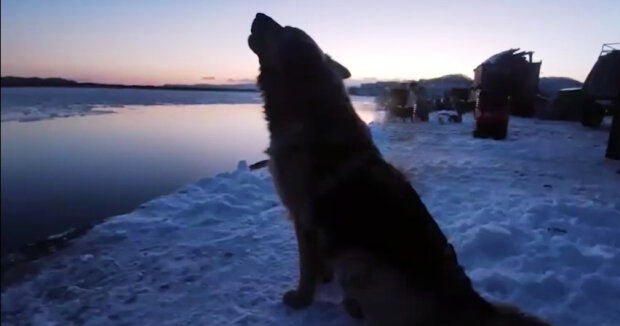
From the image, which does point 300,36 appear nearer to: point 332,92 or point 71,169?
point 332,92

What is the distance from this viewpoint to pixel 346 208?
8.90 feet

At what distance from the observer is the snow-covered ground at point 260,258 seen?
3.06 meters

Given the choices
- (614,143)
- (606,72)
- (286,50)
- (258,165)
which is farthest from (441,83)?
(614,143)

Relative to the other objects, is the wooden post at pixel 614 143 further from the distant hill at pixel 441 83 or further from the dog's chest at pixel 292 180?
the dog's chest at pixel 292 180

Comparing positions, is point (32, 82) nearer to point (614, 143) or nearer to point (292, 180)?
point (292, 180)

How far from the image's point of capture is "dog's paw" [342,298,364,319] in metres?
3.03

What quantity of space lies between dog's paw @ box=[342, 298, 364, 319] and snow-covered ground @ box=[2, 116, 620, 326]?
0.06 m

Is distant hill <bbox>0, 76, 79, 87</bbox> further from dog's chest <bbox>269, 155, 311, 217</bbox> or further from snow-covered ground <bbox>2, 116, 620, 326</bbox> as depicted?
dog's chest <bbox>269, 155, 311, 217</bbox>

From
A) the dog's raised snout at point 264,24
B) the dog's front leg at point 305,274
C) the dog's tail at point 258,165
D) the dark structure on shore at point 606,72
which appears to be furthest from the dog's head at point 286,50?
the dog's tail at point 258,165

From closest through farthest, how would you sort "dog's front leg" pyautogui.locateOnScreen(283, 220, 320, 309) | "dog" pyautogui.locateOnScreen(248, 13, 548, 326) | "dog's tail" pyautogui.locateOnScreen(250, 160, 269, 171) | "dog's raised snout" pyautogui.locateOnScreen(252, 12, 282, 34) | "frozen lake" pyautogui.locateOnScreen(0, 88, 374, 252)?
"frozen lake" pyautogui.locateOnScreen(0, 88, 374, 252), "dog" pyautogui.locateOnScreen(248, 13, 548, 326), "dog's front leg" pyautogui.locateOnScreen(283, 220, 320, 309), "dog's raised snout" pyautogui.locateOnScreen(252, 12, 282, 34), "dog's tail" pyautogui.locateOnScreen(250, 160, 269, 171)

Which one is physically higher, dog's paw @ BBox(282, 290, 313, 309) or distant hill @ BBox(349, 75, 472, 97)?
distant hill @ BBox(349, 75, 472, 97)

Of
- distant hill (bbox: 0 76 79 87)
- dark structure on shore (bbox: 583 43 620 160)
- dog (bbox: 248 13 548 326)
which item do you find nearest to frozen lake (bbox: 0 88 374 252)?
distant hill (bbox: 0 76 79 87)

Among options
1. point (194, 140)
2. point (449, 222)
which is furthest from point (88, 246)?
point (194, 140)

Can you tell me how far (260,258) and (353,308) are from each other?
54.1 inches
